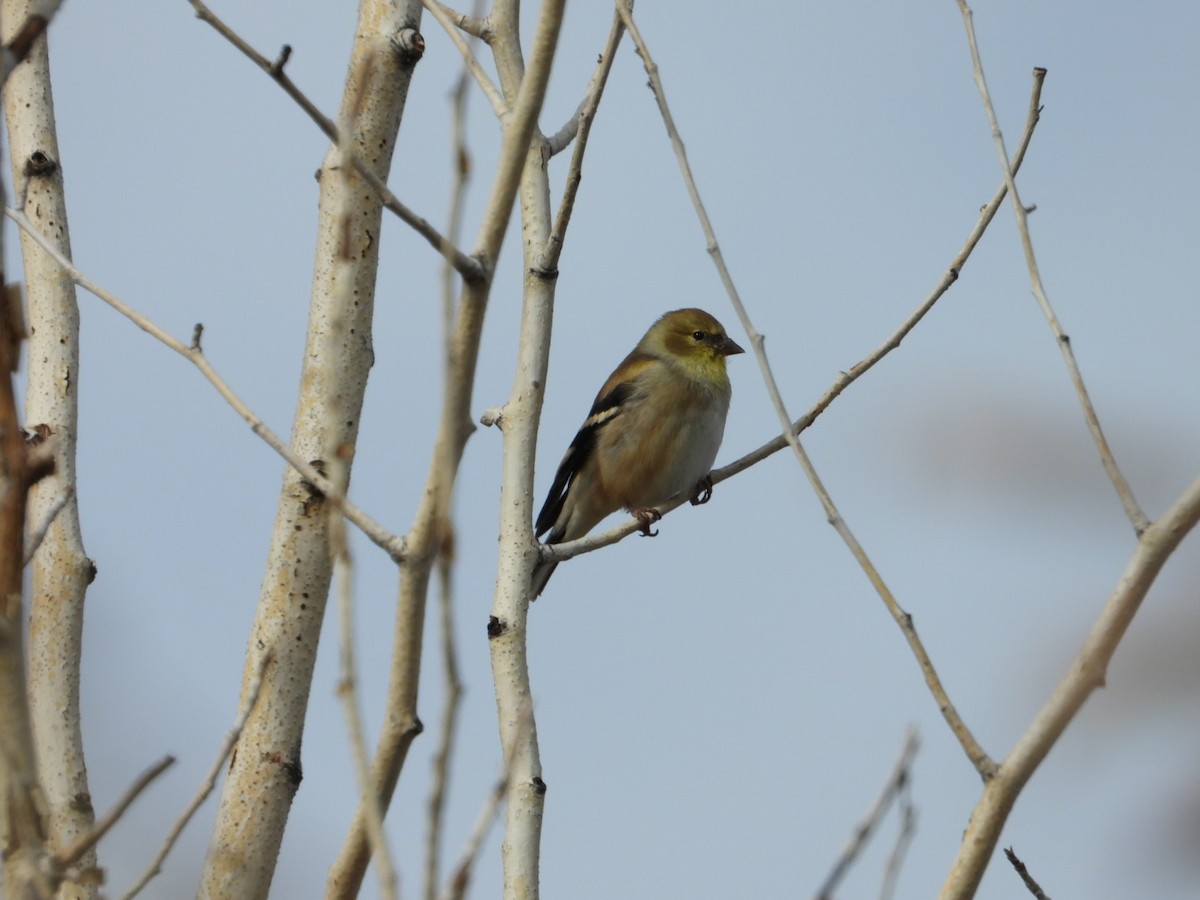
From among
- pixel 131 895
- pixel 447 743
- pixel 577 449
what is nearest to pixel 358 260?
pixel 131 895

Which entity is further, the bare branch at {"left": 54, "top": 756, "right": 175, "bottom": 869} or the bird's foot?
the bird's foot

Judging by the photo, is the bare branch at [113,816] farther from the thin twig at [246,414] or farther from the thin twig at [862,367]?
the thin twig at [862,367]

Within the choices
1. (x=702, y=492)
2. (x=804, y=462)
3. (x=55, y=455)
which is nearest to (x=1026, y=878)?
(x=804, y=462)

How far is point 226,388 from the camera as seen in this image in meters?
2.70

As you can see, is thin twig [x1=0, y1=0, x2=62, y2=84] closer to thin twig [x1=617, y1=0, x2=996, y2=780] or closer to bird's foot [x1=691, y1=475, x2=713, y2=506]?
thin twig [x1=617, y1=0, x2=996, y2=780]

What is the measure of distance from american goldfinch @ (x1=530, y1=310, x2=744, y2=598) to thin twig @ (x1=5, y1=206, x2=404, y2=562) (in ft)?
13.6

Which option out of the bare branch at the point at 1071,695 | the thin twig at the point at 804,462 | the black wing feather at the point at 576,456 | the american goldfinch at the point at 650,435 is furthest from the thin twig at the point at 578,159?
the black wing feather at the point at 576,456

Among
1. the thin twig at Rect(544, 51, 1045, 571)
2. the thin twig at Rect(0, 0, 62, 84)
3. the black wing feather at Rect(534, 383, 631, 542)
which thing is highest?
the black wing feather at Rect(534, 383, 631, 542)

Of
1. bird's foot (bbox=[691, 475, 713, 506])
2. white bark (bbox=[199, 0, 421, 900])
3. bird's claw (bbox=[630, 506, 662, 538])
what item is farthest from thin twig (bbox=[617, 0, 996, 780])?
bird's foot (bbox=[691, 475, 713, 506])

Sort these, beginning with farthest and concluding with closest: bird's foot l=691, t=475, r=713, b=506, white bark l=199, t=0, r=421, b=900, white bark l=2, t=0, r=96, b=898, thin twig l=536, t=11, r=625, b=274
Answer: bird's foot l=691, t=475, r=713, b=506 < thin twig l=536, t=11, r=625, b=274 < white bark l=2, t=0, r=96, b=898 < white bark l=199, t=0, r=421, b=900

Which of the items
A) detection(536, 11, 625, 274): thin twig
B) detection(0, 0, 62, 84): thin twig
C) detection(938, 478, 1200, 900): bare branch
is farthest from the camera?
detection(536, 11, 625, 274): thin twig

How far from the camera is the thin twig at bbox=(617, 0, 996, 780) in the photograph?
2.23 m

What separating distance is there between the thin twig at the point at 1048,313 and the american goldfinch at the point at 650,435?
3.86m

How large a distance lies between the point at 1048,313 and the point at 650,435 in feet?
15.6
